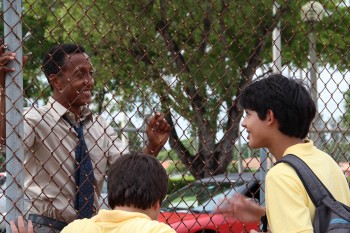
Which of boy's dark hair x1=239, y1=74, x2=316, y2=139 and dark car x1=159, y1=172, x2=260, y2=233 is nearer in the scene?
boy's dark hair x1=239, y1=74, x2=316, y2=139

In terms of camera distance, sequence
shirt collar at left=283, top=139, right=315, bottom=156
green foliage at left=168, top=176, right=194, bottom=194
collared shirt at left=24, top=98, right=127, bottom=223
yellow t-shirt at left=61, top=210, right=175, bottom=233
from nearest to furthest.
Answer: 1. yellow t-shirt at left=61, top=210, right=175, bottom=233
2. shirt collar at left=283, top=139, right=315, bottom=156
3. collared shirt at left=24, top=98, right=127, bottom=223
4. green foliage at left=168, top=176, right=194, bottom=194

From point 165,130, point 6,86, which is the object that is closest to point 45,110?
point 6,86

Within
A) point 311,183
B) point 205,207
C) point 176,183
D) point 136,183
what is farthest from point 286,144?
point 205,207

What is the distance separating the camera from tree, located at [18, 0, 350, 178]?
5.03 m

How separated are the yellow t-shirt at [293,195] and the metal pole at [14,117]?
1.33 meters

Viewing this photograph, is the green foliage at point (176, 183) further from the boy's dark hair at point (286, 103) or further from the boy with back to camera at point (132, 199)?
the boy with back to camera at point (132, 199)

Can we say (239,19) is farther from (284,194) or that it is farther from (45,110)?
(284,194)

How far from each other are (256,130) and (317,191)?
0.43 metres

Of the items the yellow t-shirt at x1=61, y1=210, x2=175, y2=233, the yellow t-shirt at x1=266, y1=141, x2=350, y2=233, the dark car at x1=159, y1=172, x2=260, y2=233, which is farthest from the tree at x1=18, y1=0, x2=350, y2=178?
the yellow t-shirt at x1=61, y1=210, x2=175, y2=233

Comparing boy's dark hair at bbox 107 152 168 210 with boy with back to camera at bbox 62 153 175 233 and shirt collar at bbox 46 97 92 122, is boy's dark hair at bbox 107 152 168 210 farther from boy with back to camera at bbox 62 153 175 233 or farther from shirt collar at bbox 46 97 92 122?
shirt collar at bbox 46 97 92 122

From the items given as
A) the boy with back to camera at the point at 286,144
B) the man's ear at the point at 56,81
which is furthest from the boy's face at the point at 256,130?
the man's ear at the point at 56,81

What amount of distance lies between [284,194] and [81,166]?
140 centimetres

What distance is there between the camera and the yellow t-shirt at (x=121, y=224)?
287 centimetres

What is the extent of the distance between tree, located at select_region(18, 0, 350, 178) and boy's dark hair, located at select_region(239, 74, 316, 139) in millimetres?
791
